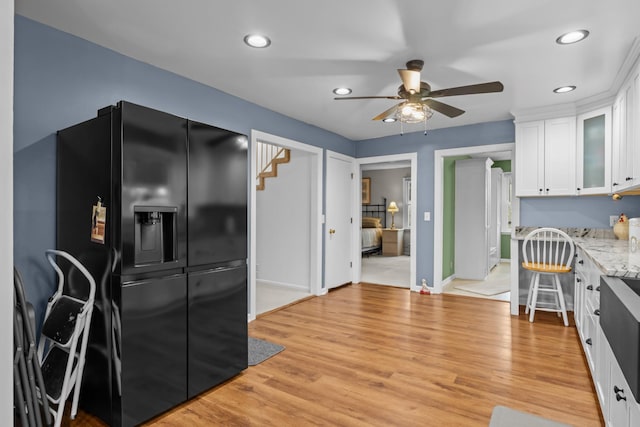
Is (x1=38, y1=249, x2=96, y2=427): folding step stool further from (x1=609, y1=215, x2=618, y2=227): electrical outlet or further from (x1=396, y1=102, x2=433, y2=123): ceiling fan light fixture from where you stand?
(x1=609, y1=215, x2=618, y2=227): electrical outlet

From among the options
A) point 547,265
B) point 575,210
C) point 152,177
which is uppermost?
point 152,177

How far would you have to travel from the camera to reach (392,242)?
30.6 feet

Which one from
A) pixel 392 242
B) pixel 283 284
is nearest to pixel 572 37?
pixel 283 284

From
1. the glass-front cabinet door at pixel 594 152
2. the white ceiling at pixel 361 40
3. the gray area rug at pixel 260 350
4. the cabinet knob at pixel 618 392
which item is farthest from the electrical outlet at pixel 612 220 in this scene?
the gray area rug at pixel 260 350

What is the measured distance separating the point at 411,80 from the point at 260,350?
97.4 inches

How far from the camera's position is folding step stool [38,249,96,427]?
1.87 m

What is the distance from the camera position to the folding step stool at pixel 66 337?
6.15 feet

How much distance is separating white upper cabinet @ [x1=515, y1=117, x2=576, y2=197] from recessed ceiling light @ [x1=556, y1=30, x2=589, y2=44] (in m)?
1.74

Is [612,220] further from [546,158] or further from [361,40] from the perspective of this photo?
[361,40]

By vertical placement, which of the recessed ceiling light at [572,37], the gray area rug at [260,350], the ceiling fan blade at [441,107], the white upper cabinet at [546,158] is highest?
the recessed ceiling light at [572,37]

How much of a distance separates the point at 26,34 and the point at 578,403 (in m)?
4.07

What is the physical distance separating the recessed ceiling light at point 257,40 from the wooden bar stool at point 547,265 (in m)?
3.17

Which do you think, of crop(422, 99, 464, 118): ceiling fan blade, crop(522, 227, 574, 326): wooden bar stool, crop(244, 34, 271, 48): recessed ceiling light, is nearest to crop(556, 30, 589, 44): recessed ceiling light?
crop(422, 99, 464, 118): ceiling fan blade

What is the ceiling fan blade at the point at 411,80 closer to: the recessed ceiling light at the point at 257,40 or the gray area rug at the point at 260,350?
the recessed ceiling light at the point at 257,40
